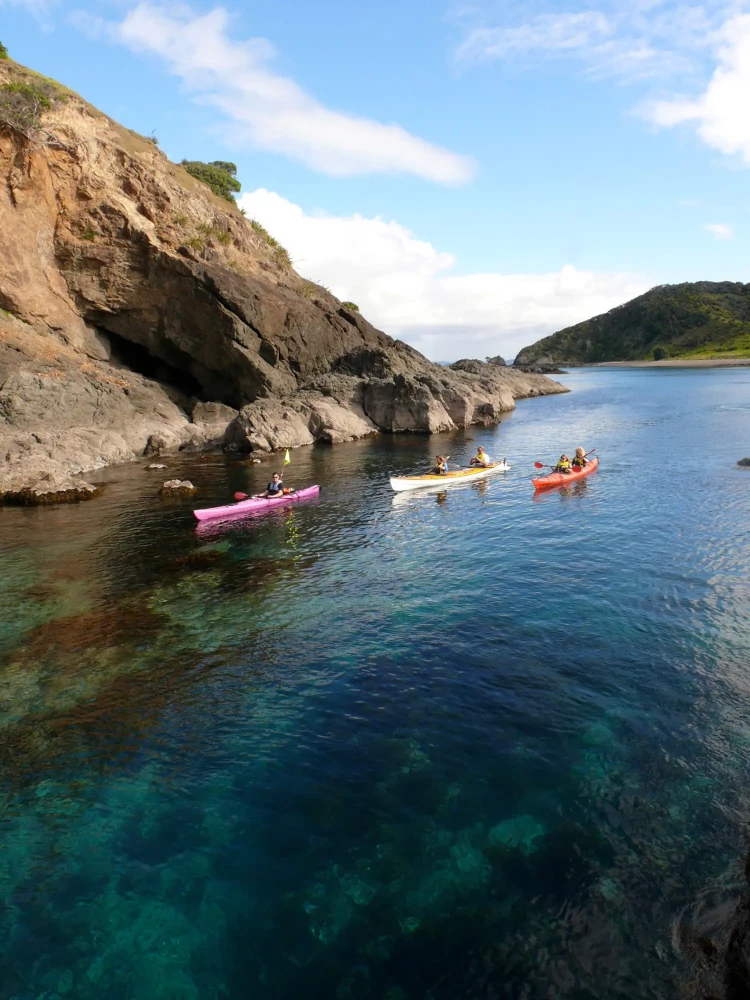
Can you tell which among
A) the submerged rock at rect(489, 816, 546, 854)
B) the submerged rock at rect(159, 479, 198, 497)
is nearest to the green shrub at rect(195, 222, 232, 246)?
the submerged rock at rect(159, 479, 198, 497)

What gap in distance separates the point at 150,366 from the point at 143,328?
19.4 feet

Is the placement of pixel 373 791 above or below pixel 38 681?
below

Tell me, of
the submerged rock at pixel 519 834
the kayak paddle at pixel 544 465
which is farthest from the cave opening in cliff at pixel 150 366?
the submerged rock at pixel 519 834

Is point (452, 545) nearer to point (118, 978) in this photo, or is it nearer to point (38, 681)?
point (38, 681)

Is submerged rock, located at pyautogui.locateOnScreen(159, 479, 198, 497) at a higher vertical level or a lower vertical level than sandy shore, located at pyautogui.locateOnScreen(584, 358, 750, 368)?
lower

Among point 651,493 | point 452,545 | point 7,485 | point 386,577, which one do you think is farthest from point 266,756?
point 7,485

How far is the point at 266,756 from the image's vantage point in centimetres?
1131

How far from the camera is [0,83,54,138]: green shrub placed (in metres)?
39.3

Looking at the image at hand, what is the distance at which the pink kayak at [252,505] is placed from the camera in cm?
2809

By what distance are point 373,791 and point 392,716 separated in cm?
218

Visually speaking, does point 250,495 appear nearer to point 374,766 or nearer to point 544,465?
point 544,465

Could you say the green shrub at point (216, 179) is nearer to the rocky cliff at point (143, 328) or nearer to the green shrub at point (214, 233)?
the rocky cliff at point (143, 328)

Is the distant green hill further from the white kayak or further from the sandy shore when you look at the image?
the white kayak

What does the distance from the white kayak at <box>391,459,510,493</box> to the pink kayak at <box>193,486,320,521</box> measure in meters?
4.65
